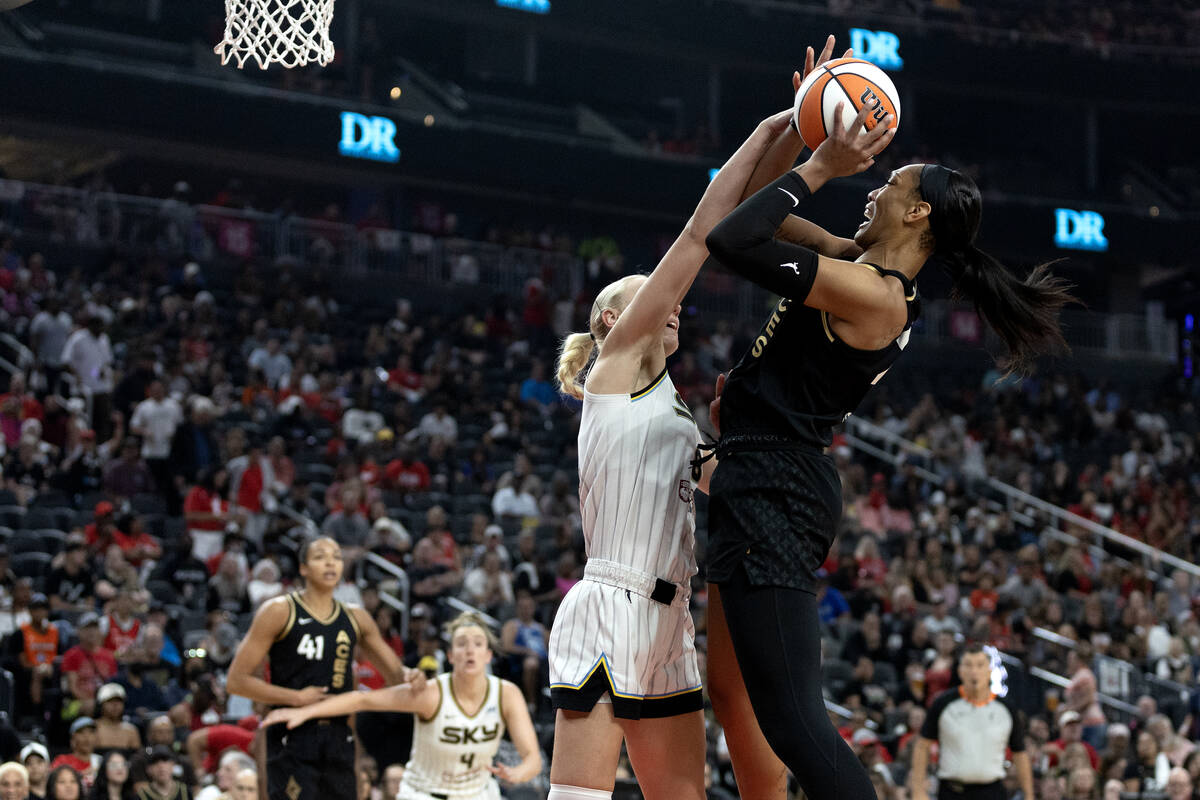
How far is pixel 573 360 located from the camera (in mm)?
4902

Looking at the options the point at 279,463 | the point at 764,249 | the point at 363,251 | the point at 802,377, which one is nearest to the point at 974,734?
the point at 802,377

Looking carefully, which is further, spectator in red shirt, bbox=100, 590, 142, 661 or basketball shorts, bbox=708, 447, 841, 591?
spectator in red shirt, bbox=100, 590, 142, 661

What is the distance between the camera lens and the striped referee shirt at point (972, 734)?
9.23 m

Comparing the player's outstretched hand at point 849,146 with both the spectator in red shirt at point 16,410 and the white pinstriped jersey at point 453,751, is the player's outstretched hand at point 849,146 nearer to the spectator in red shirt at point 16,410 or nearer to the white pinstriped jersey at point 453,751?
the white pinstriped jersey at point 453,751

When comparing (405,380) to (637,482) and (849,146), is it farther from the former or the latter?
(849,146)

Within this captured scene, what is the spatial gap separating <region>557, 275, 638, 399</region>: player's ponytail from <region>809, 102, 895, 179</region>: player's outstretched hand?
0.71 m

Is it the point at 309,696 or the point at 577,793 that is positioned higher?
the point at 577,793

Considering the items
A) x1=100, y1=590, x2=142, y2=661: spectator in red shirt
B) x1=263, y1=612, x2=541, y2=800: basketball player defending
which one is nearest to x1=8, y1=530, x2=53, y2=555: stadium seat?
x1=100, y1=590, x2=142, y2=661: spectator in red shirt

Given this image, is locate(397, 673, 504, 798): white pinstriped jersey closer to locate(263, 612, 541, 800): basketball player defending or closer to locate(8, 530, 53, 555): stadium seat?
locate(263, 612, 541, 800): basketball player defending

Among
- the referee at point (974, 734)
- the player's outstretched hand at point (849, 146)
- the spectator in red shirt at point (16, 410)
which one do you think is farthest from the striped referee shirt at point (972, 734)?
the spectator in red shirt at point (16, 410)

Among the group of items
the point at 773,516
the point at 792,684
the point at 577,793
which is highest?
the point at 773,516

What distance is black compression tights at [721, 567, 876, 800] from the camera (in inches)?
154

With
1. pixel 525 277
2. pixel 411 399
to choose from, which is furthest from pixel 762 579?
pixel 525 277

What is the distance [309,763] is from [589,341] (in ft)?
11.1
